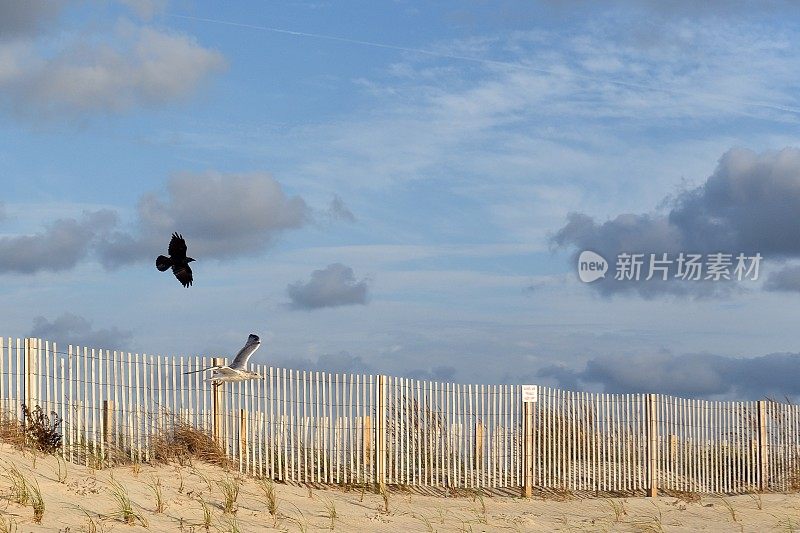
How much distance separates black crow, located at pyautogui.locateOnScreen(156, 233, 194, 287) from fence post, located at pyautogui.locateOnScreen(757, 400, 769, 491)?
14.1m

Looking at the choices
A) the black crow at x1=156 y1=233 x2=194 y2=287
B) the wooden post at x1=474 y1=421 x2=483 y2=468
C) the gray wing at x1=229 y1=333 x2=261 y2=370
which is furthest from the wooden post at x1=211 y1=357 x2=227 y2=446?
the wooden post at x1=474 y1=421 x2=483 y2=468

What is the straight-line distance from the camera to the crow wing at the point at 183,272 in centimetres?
1489

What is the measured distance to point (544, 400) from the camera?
19.4 meters

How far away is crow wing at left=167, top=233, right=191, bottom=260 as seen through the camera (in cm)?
1492

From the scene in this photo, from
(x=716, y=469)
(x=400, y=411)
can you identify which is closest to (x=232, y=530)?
(x=400, y=411)

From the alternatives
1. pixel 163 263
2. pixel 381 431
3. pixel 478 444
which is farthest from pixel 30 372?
pixel 478 444

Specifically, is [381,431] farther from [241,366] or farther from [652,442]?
[652,442]

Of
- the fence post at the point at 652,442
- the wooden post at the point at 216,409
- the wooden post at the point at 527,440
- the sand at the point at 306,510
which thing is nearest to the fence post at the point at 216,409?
the wooden post at the point at 216,409

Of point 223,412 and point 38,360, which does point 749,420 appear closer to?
point 223,412

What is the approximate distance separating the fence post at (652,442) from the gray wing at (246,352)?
9068 mm

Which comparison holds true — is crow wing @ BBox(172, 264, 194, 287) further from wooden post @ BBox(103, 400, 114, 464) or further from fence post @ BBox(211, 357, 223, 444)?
wooden post @ BBox(103, 400, 114, 464)

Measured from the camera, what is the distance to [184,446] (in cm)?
1620

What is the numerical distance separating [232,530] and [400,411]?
5658mm

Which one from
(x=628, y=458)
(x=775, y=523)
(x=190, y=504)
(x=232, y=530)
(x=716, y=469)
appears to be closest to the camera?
(x=232, y=530)
